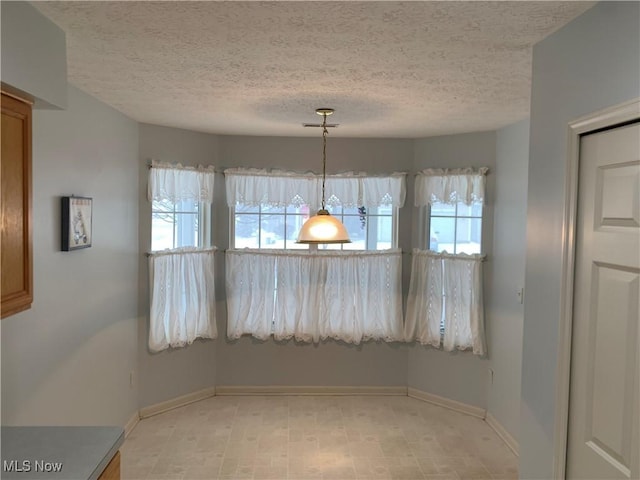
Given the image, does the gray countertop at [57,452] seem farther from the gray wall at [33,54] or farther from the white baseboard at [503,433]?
the white baseboard at [503,433]

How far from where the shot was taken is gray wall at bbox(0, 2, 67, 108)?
172 centimetres

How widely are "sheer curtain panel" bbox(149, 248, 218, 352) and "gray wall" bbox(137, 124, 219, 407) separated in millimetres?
89

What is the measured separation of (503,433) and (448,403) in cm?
72

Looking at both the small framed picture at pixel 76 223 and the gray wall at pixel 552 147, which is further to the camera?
the small framed picture at pixel 76 223

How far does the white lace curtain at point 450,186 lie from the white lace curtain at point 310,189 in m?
0.18

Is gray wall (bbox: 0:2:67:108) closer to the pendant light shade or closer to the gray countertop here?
the gray countertop

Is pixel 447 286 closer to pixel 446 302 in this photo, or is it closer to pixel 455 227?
pixel 446 302

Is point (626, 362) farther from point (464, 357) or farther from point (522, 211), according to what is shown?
point (464, 357)

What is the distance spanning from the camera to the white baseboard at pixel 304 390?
16.8ft

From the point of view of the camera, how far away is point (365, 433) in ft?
13.9

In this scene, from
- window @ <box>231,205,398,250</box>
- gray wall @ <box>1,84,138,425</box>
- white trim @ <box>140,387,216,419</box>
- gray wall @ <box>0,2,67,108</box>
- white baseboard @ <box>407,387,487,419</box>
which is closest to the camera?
gray wall @ <box>0,2,67,108</box>

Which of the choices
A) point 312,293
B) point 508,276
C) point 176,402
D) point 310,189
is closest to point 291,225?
point 310,189

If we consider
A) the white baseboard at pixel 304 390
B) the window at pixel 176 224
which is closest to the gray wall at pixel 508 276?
the white baseboard at pixel 304 390

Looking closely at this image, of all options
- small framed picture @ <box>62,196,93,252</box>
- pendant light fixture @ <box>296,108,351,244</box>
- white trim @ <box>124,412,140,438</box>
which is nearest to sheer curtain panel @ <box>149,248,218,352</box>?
white trim @ <box>124,412,140,438</box>
